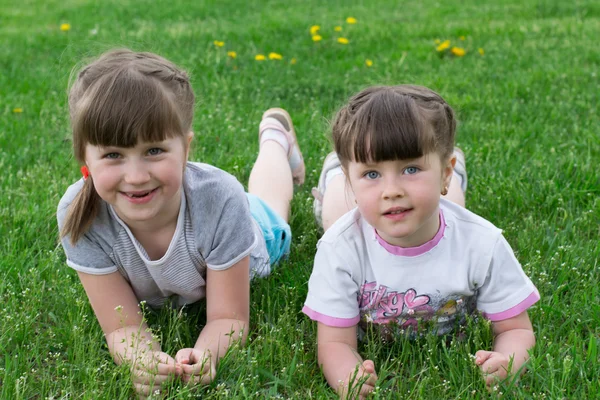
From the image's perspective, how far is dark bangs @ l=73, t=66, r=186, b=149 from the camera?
258cm

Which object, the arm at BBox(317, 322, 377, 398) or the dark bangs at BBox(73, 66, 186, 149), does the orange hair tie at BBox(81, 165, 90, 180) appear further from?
the arm at BBox(317, 322, 377, 398)

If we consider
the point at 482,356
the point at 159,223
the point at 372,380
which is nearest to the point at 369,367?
the point at 372,380

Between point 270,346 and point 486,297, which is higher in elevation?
point 486,297

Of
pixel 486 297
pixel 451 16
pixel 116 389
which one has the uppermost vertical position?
pixel 451 16

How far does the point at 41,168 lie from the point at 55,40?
11.6 feet

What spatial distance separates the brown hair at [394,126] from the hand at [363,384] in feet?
2.31

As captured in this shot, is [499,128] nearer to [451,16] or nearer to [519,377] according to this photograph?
[519,377]

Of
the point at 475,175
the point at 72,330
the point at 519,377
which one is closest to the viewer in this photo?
the point at 519,377

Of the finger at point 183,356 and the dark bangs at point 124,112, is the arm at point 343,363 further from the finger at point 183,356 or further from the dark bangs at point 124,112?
the dark bangs at point 124,112

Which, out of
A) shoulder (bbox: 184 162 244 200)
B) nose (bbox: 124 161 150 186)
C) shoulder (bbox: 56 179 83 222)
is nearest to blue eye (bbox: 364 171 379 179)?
shoulder (bbox: 184 162 244 200)

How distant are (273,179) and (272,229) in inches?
22.1

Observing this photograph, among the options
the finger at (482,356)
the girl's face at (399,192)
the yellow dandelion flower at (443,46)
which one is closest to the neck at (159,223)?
the girl's face at (399,192)

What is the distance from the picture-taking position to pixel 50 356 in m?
2.85

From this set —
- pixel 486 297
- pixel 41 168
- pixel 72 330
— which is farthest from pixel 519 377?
pixel 41 168
